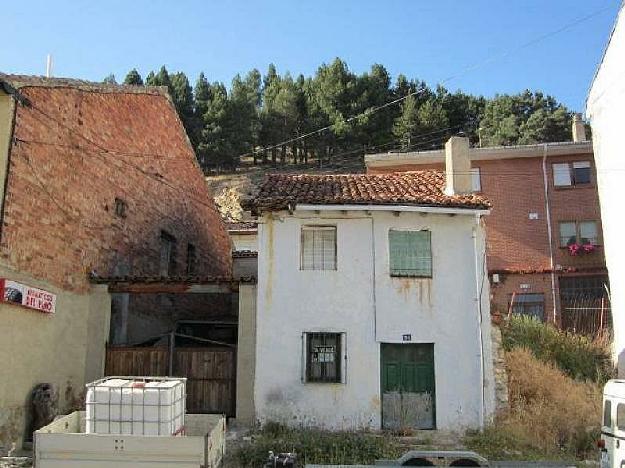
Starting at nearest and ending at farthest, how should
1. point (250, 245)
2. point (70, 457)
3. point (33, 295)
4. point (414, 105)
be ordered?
1. point (70, 457)
2. point (33, 295)
3. point (250, 245)
4. point (414, 105)

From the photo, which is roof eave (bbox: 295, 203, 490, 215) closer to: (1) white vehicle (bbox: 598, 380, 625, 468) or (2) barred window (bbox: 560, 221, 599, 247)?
(1) white vehicle (bbox: 598, 380, 625, 468)

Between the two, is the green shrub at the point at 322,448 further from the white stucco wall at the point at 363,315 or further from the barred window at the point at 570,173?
the barred window at the point at 570,173

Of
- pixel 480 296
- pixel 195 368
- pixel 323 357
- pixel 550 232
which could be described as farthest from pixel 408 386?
pixel 550 232

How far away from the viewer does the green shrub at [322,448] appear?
39.3 ft

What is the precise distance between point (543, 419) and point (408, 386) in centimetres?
310

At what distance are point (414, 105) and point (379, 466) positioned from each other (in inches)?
1778

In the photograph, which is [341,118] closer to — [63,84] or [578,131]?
[578,131]

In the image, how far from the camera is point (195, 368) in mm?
15469

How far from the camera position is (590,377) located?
1864cm

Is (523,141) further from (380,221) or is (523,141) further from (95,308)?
(95,308)

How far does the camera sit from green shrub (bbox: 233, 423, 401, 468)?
1198 centimetres

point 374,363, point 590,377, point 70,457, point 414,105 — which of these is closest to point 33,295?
point 70,457

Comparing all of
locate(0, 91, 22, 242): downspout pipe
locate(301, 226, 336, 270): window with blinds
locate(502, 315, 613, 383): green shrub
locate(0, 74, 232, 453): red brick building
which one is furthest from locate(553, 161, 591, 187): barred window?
locate(0, 91, 22, 242): downspout pipe

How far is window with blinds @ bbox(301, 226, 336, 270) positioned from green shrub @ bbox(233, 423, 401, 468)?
4102 mm
